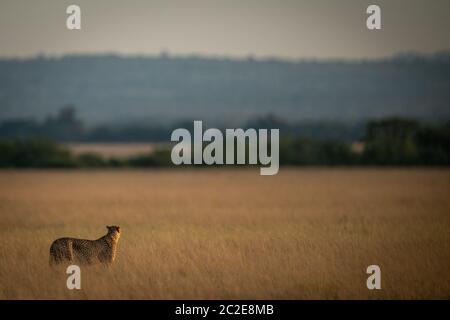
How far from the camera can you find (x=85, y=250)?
10648mm

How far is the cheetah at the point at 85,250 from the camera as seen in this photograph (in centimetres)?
1041

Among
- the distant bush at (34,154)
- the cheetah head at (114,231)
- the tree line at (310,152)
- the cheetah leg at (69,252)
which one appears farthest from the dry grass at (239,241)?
the distant bush at (34,154)

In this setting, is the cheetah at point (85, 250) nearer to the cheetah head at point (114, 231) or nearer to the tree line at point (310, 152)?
the cheetah head at point (114, 231)

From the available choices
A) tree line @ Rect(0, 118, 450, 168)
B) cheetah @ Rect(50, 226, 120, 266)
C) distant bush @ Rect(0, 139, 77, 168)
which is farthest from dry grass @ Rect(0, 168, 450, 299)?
distant bush @ Rect(0, 139, 77, 168)

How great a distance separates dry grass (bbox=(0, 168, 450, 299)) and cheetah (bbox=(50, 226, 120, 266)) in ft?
0.51

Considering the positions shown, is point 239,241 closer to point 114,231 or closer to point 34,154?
point 114,231

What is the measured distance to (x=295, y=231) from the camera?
605 inches

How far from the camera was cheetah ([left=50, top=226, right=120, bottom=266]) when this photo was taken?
10414 mm

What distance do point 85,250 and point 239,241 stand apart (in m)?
3.97

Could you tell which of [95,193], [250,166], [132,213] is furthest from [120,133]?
[132,213]

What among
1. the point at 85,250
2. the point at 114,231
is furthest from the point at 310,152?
the point at 85,250

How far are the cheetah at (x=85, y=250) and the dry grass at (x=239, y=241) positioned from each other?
155 millimetres

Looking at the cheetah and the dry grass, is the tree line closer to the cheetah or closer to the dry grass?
the dry grass

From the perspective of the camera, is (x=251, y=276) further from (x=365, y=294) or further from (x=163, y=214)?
(x=163, y=214)
